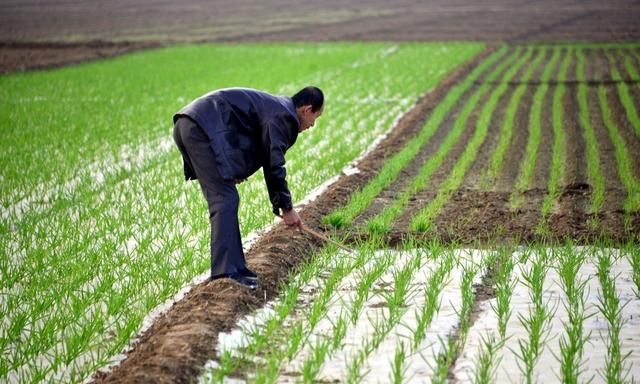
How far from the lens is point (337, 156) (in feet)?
33.3

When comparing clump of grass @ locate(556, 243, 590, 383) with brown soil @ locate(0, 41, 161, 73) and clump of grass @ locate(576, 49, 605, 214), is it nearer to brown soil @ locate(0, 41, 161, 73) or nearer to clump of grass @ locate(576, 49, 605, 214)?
clump of grass @ locate(576, 49, 605, 214)

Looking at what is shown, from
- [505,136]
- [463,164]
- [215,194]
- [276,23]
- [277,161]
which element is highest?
[277,161]

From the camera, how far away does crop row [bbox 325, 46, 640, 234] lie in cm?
777

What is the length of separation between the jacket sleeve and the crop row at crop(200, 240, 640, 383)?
0.55 metres

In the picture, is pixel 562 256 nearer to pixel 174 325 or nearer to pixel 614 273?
pixel 614 273

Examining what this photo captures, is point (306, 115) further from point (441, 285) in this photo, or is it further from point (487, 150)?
point (487, 150)

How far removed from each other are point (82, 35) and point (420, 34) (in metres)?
15.0

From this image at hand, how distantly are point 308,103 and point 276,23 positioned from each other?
130 feet

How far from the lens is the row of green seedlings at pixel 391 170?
7167mm

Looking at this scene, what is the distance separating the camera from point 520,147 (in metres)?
10.9

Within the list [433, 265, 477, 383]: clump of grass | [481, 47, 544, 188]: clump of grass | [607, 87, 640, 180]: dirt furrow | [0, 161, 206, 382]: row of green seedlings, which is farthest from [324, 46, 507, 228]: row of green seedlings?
[607, 87, 640, 180]: dirt furrow

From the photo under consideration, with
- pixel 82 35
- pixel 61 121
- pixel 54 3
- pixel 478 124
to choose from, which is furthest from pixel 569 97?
pixel 54 3

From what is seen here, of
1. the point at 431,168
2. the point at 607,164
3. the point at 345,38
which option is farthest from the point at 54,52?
the point at 607,164

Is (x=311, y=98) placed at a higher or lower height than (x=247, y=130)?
higher
